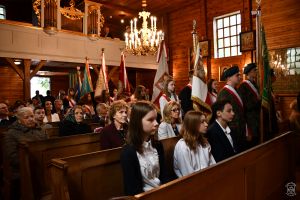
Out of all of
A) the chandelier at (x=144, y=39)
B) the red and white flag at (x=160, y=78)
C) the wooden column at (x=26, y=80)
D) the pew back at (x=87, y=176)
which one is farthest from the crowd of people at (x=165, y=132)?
the wooden column at (x=26, y=80)

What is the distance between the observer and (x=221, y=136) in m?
3.10

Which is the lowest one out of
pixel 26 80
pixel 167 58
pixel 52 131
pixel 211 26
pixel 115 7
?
pixel 52 131

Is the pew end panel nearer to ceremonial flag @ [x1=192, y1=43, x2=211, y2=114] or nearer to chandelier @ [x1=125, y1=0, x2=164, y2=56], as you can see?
ceremonial flag @ [x1=192, y1=43, x2=211, y2=114]

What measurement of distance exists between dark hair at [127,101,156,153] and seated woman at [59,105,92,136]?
2.59m

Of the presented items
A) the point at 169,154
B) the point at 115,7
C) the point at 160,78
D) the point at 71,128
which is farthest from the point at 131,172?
the point at 115,7

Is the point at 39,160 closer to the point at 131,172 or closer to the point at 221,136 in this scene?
the point at 131,172

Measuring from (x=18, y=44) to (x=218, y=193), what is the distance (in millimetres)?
9588

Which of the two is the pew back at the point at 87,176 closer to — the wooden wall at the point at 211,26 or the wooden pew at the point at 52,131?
the wooden pew at the point at 52,131

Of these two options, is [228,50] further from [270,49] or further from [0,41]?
[0,41]

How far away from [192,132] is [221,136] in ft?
1.54

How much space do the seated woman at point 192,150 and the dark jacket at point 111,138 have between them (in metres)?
0.68

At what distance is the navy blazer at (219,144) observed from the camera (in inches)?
120

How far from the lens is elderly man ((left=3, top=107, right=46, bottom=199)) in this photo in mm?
3635

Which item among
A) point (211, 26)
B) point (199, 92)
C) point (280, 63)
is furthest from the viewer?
point (211, 26)
